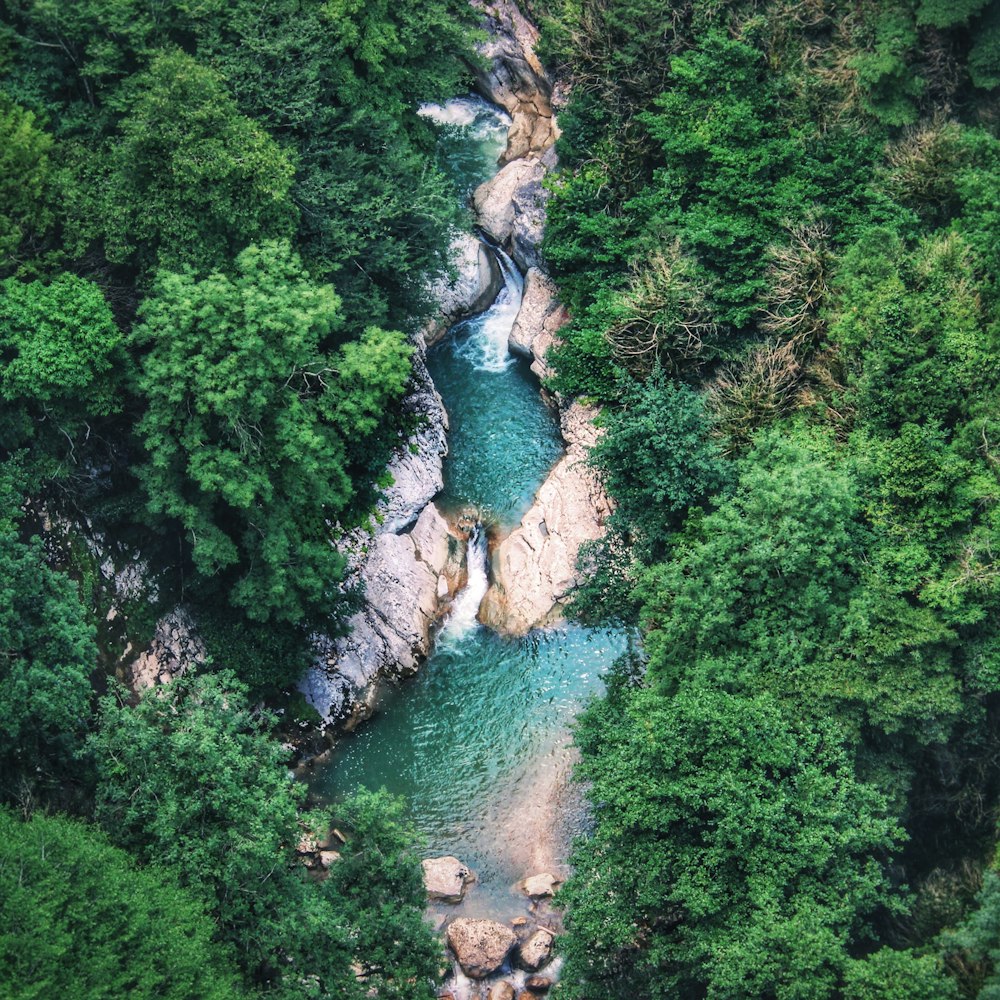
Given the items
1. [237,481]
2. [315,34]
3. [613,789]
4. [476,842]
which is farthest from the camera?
[315,34]

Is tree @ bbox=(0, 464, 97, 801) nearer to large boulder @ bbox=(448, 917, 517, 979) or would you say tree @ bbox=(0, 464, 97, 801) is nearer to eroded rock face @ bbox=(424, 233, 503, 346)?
large boulder @ bbox=(448, 917, 517, 979)

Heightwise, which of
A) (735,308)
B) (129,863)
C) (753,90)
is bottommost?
(129,863)

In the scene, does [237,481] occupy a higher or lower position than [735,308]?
lower

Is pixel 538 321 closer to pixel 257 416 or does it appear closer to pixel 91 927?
pixel 257 416

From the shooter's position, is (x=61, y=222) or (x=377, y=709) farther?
(x=377, y=709)

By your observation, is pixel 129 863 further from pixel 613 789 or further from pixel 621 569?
pixel 621 569

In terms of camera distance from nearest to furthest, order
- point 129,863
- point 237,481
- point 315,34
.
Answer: point 129,863 → point 237,481 → point 315,34

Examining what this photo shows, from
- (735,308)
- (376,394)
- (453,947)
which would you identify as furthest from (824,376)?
(453,947)
